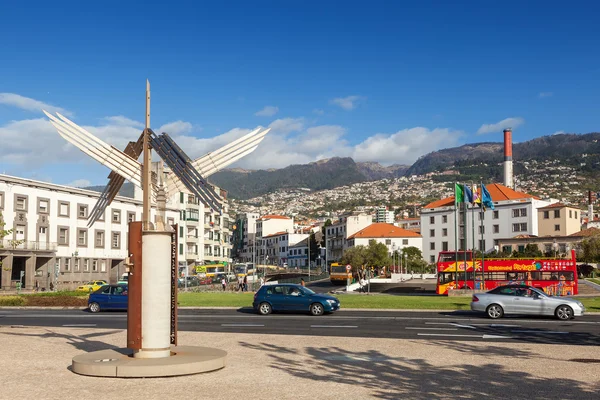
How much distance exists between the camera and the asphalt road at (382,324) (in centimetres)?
2127

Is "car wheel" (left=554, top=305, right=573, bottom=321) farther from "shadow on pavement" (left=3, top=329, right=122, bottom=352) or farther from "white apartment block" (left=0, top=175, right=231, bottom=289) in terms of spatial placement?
"white apartment block" (left=0, top=175, right=231, bottom=289)

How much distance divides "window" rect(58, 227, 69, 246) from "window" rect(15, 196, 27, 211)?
533 cm

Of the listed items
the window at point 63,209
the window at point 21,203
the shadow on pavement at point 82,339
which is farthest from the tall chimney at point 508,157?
the shadow on pavement at point 82,339

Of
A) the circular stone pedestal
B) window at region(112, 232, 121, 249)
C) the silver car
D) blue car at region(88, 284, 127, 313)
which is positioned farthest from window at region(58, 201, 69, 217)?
the circular stone pedestal

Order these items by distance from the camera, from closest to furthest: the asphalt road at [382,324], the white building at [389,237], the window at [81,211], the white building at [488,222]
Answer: the asphalt road at [382,324], the window at [81,211], the white building at [488,222], the white building at [389,237]

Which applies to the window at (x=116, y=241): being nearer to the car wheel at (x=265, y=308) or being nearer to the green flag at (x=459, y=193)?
the green flag at (x=459, y=193)

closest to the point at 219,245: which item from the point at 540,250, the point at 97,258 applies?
the point at 97,258

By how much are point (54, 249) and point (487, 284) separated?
4612 centimetres

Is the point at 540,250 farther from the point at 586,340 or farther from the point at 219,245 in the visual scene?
the point at 586,340

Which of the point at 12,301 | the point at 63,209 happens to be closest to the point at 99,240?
the point at 63,209

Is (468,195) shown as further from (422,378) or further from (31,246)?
(31,246)

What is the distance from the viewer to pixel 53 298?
4059 cm

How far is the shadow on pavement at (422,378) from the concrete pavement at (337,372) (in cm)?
2

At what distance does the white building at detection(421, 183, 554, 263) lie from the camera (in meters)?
106
